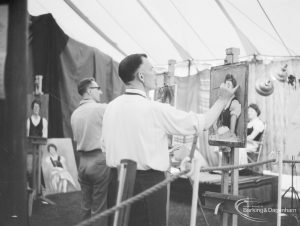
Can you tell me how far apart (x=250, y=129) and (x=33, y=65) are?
11.8 feet

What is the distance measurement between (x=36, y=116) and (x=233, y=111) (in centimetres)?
264

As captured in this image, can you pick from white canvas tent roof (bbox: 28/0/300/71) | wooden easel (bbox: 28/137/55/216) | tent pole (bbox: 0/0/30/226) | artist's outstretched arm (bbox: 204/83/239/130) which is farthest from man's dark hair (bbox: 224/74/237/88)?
wooden easel (bbox: 28/137/55/216)

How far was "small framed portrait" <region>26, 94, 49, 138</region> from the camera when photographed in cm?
451

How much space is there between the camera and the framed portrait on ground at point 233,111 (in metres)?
2.75

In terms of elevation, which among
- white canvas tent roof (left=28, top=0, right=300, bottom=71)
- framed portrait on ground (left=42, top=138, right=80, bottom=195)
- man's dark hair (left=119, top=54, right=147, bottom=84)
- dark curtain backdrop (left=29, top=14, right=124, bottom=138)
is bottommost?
framed portrait on ground (left=42, top=138, right=80, bottom=195)

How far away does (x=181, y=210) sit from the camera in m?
4.98

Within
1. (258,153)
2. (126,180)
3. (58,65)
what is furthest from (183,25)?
(126,180)

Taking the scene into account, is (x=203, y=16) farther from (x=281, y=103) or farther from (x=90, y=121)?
(x=90, y=121)

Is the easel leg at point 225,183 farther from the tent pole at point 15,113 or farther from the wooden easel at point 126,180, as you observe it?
the tent pole at point 15,113

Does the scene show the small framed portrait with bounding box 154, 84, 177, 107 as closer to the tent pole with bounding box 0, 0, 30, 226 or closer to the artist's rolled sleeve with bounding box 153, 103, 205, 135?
the artist's rolled sleeve with bounding box 153, 103, 205, 135

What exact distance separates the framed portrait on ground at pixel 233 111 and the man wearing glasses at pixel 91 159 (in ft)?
3.54

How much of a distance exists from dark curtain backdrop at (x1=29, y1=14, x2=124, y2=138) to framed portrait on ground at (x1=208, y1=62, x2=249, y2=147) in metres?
2.63

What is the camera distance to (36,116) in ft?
14.9

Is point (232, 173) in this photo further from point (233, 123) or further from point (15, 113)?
point (15, 113)
